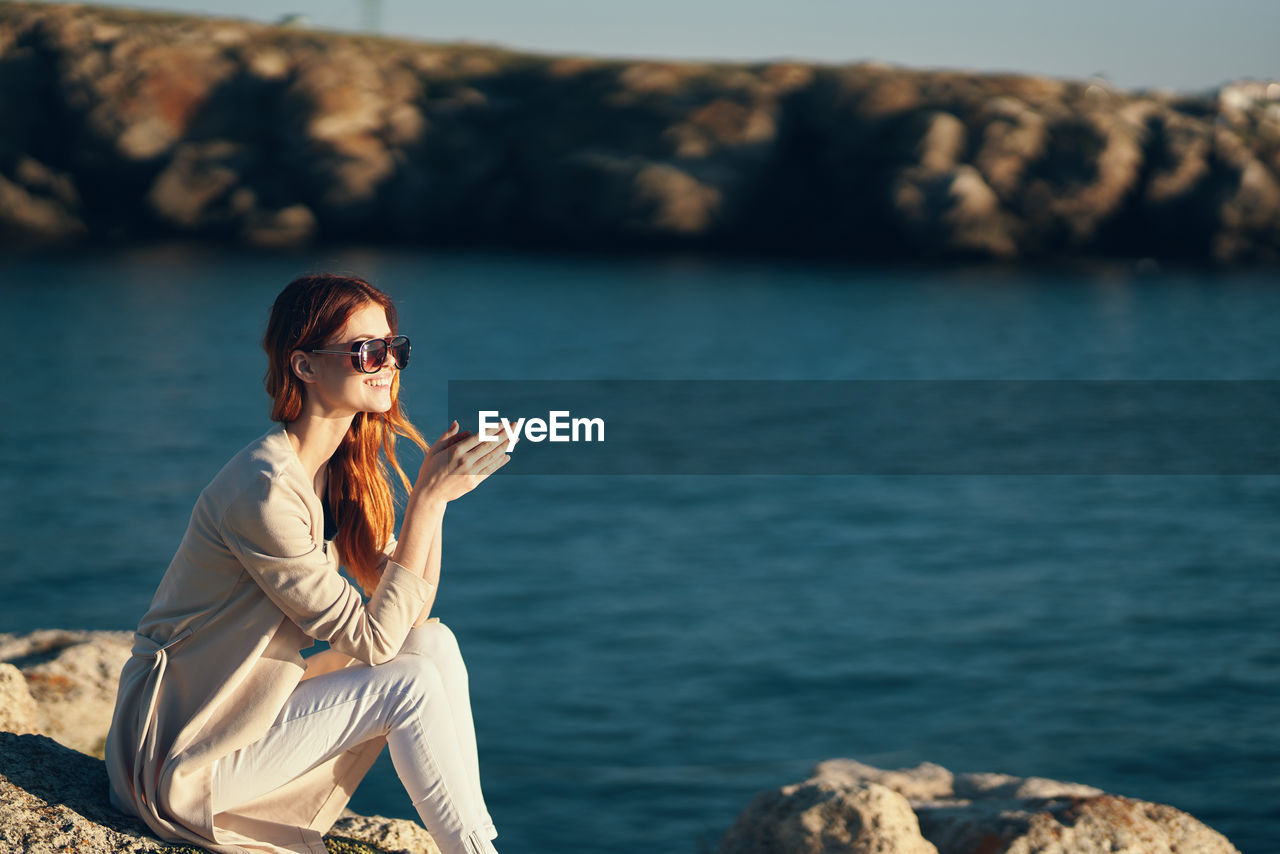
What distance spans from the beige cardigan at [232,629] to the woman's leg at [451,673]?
192mm

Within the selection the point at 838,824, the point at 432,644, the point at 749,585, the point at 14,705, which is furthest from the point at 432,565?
the point at 749,585

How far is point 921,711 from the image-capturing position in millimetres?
13188

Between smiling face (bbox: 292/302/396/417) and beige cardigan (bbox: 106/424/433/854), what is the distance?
6.0 inches

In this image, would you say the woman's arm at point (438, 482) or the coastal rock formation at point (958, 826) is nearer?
the woman's arm at point (438, 482)

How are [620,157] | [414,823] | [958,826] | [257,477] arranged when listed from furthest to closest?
[620,157], [958,826], [414,823], [257,477]

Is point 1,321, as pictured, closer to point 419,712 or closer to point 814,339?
point 814,339

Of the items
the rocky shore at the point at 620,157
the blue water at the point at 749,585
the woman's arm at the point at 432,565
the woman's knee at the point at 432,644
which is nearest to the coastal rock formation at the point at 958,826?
the woman's knee at the point at 432,644

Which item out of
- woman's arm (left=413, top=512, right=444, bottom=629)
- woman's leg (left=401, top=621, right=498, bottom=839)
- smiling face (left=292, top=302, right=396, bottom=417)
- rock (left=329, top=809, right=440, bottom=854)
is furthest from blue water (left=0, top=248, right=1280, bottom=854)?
smiling face (left=292, top=302, right=396, bottom=417)

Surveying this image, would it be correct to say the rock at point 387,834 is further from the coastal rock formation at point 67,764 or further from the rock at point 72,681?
the rock at point 72,681

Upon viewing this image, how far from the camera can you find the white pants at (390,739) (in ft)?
11.5

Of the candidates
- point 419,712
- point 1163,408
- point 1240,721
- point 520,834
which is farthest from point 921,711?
point 1163,408

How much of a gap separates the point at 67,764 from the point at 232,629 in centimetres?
92

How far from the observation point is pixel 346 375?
3508 millimetres

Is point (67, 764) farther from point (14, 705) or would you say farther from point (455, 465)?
point (455, 465)
